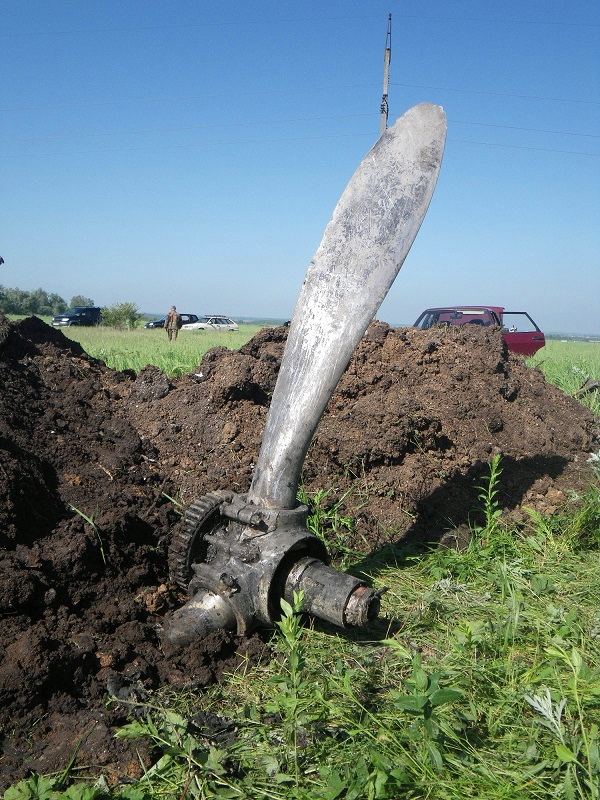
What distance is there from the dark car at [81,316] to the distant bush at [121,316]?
1.33 ft

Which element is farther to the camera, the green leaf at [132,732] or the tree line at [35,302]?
the tree line at [35,302]

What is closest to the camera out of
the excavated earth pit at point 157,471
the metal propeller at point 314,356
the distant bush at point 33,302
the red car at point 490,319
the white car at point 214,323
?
the excavated earth pit at point 157,471

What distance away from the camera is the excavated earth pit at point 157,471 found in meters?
2.25

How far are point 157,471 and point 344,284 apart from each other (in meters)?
1.61

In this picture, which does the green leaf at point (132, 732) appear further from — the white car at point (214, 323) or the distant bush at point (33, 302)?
the distant bush at point (33, 302)

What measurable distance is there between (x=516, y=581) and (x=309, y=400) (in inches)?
56.7

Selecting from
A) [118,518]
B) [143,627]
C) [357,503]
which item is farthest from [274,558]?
[357,503]

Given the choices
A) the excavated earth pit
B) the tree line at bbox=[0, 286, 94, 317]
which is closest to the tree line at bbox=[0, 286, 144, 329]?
the tree line at bbox=[0, 286, 94, 317]

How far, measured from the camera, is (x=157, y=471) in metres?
3.64

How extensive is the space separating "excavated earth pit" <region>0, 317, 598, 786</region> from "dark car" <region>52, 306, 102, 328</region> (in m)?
34.0

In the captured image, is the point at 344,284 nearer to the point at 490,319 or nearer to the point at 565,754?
the point at 565,754

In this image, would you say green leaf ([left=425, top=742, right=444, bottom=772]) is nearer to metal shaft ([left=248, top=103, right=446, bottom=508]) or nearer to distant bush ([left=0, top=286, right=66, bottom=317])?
metal shaft ([left=248, top=103, right=446, bottom=508])

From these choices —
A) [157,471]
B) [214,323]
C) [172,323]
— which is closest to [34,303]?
[214,323]

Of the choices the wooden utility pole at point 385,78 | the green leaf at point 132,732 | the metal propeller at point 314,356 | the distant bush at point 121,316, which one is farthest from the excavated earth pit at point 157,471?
the distant bush at point 121,316
